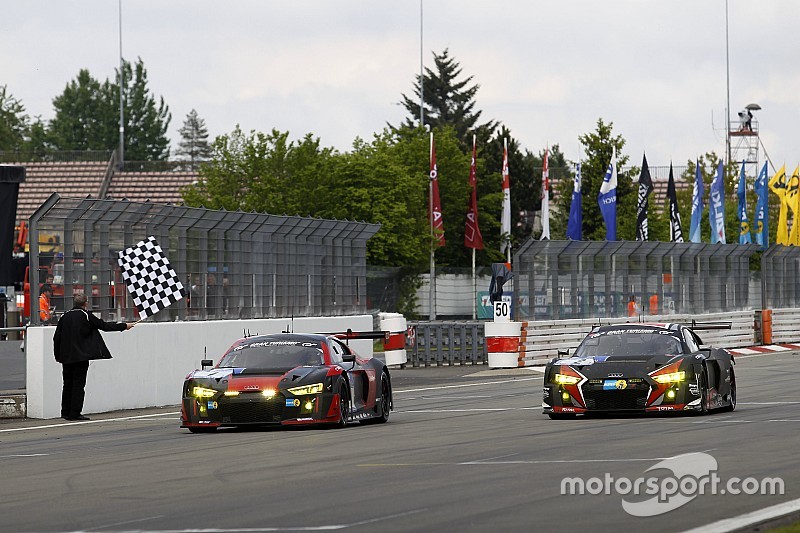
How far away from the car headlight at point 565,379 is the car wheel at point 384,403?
6.95 ft

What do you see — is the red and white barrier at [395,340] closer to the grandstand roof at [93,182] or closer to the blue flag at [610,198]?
the blue flag at [610,198]

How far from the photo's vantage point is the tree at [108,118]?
131 meters

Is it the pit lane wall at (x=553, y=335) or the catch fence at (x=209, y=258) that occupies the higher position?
the catch fence at (x=209, y=258)

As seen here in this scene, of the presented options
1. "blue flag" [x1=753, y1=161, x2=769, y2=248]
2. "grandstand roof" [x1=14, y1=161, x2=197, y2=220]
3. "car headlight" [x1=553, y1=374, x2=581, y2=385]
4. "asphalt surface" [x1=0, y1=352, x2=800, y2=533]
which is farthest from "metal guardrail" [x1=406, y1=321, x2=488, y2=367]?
"grandstand roof" [x1=14, y1=161, x2=197, y2=220]

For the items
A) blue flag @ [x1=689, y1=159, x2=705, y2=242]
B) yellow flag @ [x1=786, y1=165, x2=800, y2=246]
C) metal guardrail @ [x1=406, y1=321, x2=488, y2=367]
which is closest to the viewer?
metal guardrail @ [x1=406, y1=321, x2=488, y2=367]

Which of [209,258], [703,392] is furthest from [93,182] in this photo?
[703,392]

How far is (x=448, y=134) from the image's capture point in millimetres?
70188

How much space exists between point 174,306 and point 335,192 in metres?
35.5

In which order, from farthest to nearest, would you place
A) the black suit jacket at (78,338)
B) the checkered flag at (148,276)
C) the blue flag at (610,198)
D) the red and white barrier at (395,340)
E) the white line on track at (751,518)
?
the blue flag at (610,198) → the red and white barrier at (395,340) → the checkered flag at (148,276) → the black suit jacket at (78,338) → the white line on track at (751,518)

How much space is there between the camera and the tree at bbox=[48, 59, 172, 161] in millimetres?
131125

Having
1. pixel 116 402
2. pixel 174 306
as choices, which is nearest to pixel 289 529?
pixel 116 402

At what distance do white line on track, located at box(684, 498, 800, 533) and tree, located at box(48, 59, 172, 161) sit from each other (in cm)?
12378

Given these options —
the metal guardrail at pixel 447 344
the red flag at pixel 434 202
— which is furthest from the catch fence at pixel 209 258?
the red flag at pixel 434 202

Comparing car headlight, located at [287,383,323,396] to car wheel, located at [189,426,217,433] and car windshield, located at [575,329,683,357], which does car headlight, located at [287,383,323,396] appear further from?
car windshield, located at [575,329,683,357]
